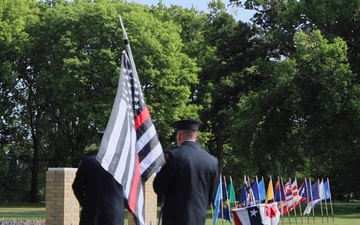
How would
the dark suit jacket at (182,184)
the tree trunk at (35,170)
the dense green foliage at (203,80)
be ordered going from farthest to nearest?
the tree trunk at (35,170), the dense green foliage at (203,80), the dark suit jacket at (182,184)

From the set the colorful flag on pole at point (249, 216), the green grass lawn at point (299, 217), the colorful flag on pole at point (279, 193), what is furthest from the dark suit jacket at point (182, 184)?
the colorful flag on pole at point (279, 193)

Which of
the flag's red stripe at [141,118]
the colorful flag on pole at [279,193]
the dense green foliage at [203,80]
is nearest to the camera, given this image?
the flag's red stripe at [141,118]

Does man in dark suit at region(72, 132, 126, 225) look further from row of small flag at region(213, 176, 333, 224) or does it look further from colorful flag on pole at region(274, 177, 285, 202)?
colorful flag on pole at region(274, 177, 285, 202)

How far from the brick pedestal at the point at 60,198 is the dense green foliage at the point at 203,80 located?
21921 mm

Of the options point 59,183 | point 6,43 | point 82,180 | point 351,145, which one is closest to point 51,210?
point 59,183

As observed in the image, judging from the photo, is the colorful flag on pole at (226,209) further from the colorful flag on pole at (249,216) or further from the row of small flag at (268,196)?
the colorful flag on pole at (249,216)

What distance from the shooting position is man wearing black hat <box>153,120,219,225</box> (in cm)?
693

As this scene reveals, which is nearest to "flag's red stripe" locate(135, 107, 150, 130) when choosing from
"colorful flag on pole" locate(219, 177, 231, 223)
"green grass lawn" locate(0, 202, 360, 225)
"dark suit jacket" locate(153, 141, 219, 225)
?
"dark suit jacket" locate(153, 141, 219, 225)

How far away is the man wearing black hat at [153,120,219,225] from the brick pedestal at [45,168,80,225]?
25.7ft

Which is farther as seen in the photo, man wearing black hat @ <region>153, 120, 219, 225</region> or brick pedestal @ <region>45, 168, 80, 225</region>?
brick pedestal @ <region>45, 168, 80, 225</region>

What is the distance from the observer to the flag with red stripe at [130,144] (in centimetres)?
677

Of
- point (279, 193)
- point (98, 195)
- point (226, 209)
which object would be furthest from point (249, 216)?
point (279, 193)

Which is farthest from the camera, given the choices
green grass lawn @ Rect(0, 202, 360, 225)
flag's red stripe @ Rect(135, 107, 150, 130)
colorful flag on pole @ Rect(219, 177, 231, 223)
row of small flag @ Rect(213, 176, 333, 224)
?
green grass lawn @ Rect(0, 202, 360, 225)

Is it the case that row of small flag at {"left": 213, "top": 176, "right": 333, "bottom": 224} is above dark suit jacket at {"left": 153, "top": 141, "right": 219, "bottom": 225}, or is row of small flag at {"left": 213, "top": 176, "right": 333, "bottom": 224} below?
above
